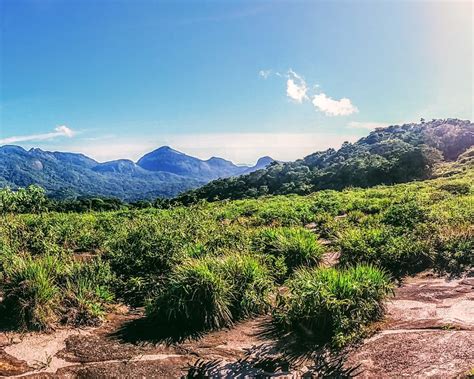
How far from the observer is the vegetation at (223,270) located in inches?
Answer: 282

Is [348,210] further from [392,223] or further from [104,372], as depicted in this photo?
[104,372]

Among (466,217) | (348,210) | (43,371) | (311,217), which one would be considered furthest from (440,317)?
(348,210)

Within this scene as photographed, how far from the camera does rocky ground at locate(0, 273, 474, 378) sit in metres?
5.69

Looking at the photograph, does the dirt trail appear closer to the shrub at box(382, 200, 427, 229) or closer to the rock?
the rock

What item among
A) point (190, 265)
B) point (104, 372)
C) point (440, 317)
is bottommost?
point (104, 372)

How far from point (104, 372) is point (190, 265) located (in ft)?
9.04

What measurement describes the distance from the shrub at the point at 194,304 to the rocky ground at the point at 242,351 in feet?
1.11

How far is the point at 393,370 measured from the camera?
552 cm

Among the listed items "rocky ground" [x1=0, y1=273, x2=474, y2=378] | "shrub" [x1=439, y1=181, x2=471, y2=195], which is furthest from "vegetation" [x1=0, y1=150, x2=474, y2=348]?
"shrub" [x1=439, y1=181, x2=471, y2=195]

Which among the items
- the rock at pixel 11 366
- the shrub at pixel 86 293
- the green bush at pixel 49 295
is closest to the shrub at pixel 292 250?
the shrub at pixel 86 293

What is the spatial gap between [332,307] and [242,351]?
169 centimetres

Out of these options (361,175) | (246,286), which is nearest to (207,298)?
(246,286)

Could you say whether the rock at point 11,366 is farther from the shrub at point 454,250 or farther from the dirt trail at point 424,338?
the shrub at point 454,250

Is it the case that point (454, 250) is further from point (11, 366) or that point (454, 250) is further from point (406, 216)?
point (11, 366)
